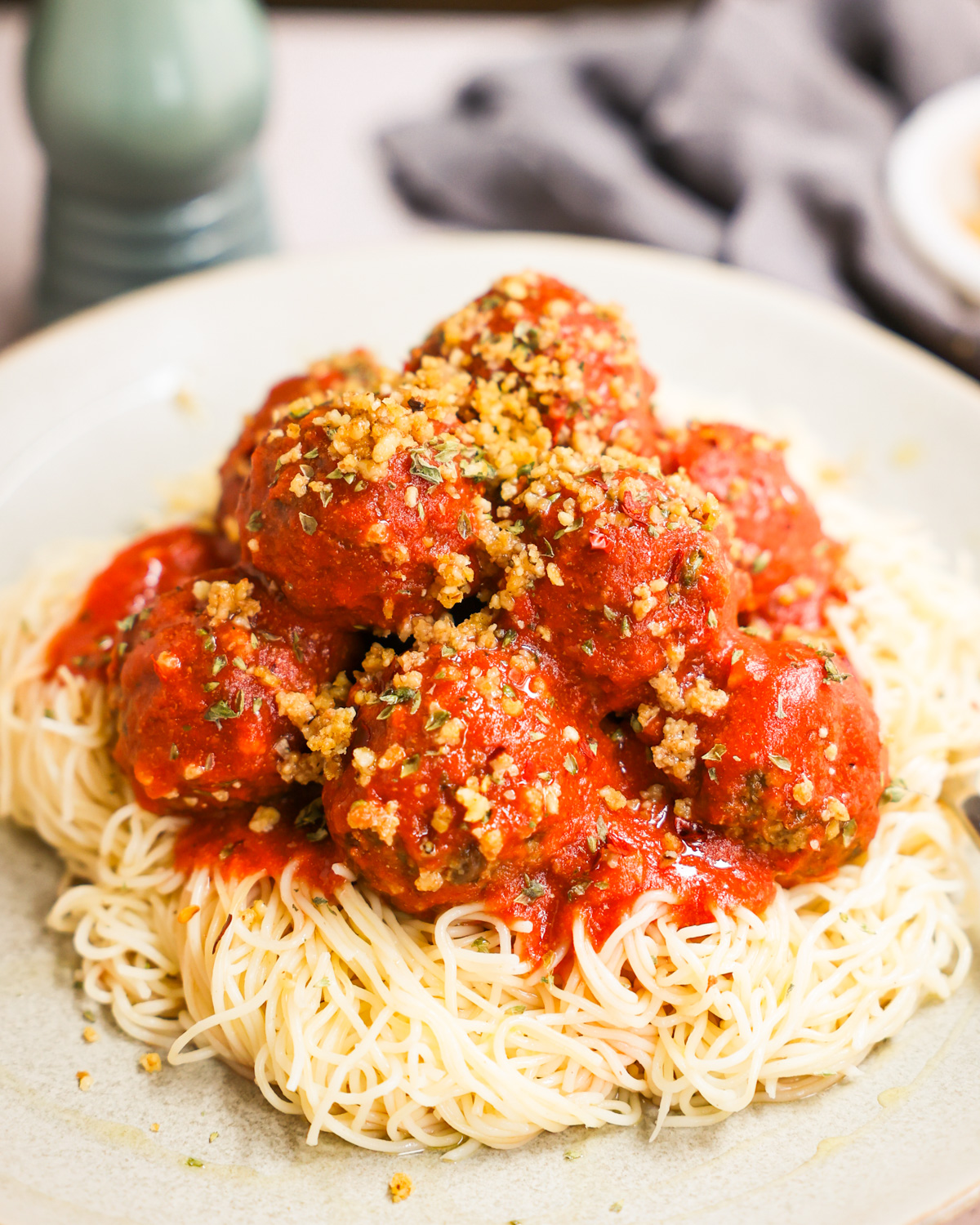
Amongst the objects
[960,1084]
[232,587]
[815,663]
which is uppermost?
[815,663]

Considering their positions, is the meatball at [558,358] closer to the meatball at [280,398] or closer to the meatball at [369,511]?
the meatball at [280,398]

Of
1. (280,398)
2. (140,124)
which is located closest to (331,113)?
A: (140,124)

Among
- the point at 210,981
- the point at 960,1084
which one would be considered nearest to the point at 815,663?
the point at 960,1084

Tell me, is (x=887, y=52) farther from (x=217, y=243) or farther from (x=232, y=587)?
(x=232, y=587)

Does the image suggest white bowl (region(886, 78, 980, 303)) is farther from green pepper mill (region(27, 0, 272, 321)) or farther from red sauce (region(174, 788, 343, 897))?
red sauce (region(174, 788, 343, 897))

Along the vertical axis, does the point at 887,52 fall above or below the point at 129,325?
above

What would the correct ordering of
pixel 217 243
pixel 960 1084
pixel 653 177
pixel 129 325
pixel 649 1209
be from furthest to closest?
pixel 653 177 → pixel 217 243 → pixel 129 325 → pixel 960 1084 → pixel 649 1209

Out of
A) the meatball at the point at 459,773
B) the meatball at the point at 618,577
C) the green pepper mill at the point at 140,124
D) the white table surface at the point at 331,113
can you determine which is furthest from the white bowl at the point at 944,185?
the meatball at the point at 459,773
